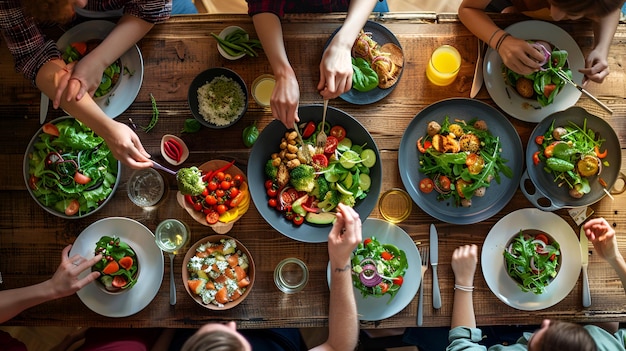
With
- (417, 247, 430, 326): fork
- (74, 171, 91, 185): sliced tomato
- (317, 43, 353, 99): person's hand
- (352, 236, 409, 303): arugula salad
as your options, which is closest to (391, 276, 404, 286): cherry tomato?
(352, 236, 409, 303): arugula salad

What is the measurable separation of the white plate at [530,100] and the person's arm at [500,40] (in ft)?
0.23

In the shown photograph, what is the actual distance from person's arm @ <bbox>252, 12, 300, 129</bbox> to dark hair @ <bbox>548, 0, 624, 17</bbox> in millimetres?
1050

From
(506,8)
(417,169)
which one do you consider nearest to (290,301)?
(417,169)

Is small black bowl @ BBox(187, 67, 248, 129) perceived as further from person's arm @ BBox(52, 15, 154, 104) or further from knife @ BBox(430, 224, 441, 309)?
knife @ BBox(430, 224, 441, 309)

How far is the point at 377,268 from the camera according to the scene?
1.94 metres

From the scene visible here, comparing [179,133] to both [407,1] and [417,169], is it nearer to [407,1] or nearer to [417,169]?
[417,169]

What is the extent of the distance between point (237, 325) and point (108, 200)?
0.77 meters

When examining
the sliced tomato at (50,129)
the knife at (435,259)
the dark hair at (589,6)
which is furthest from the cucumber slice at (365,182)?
the sliced tomato at (50,129)

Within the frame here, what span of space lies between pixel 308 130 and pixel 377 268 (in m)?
0.64

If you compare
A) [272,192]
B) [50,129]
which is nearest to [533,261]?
[272,192]

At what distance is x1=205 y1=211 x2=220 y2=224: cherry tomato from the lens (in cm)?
195

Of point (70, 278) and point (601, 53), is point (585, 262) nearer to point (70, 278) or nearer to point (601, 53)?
point (601, 53)

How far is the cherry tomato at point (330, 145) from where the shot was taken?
1976 millimetres

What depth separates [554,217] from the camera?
202 cm
